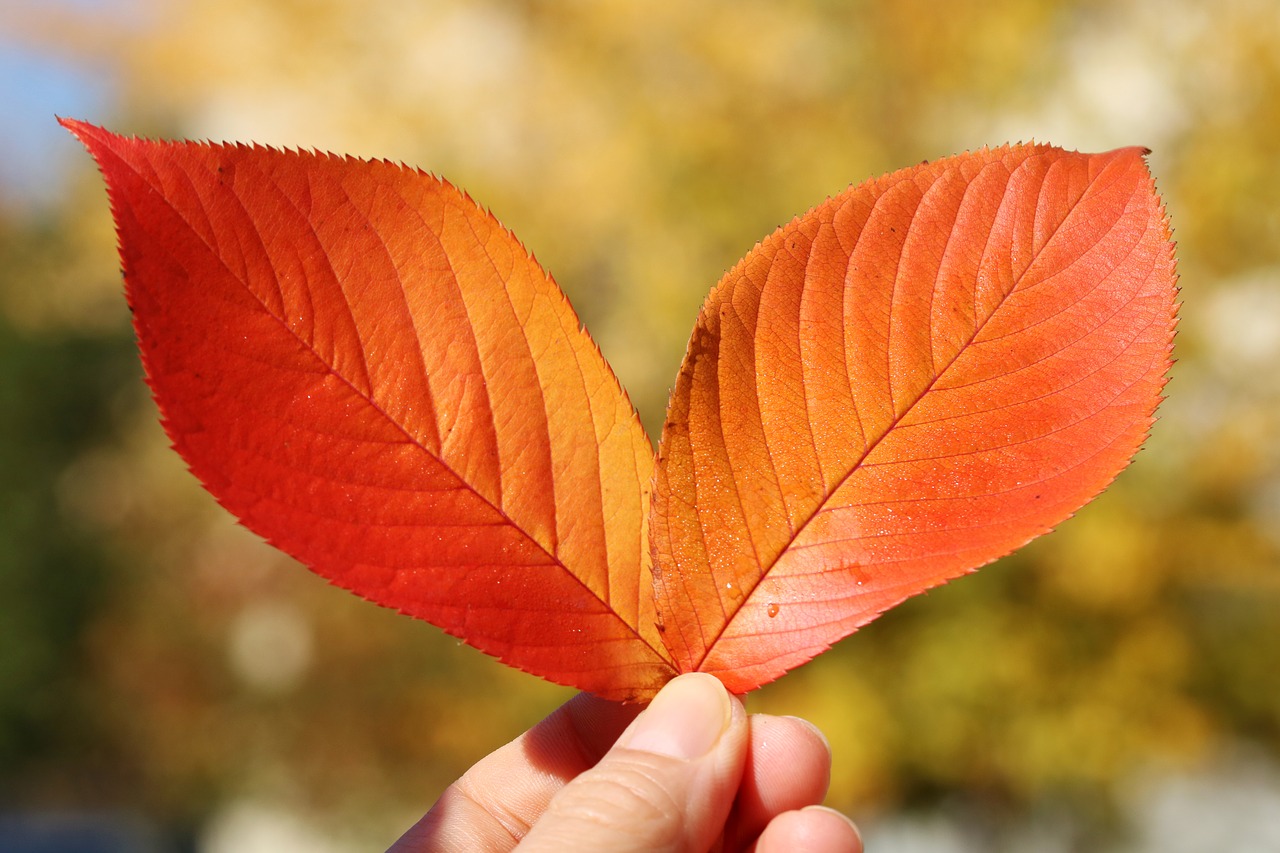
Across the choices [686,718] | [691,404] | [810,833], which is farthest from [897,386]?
[810,833]

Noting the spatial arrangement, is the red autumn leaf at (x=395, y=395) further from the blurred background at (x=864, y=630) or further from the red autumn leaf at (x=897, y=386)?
the blurred background at (x=864, y=630)

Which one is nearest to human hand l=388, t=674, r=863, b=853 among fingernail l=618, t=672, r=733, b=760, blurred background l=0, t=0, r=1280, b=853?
fingernail l=618, t=672, r=733, b=760

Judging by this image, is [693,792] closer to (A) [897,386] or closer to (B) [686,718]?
(B) [686,718]

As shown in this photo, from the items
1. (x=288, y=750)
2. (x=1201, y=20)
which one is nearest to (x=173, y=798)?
(x=288, y=750)

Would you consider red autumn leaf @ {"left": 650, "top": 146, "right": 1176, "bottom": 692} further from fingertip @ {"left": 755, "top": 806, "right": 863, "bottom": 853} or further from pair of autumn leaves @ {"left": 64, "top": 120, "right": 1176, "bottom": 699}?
fingertip @ {"left": 755, "top": 806, "right": 863, "bottom": 853}

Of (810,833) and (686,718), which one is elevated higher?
(686,718)

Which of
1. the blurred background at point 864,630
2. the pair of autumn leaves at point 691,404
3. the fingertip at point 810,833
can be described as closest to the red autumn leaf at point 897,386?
the pair of autumn leaves at point 691,404
